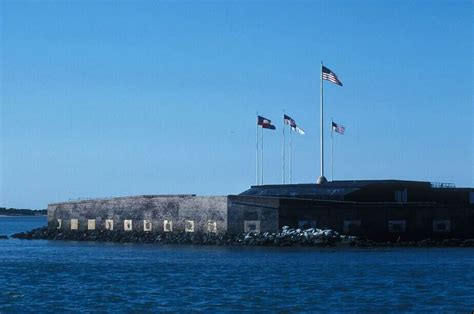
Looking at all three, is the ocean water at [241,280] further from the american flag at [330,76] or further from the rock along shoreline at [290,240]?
the american flag at [330,76]

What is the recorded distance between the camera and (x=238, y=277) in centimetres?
3862

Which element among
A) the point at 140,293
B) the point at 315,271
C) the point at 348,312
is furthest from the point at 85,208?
the point at 348,312

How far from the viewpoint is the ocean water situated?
30812 millimetres

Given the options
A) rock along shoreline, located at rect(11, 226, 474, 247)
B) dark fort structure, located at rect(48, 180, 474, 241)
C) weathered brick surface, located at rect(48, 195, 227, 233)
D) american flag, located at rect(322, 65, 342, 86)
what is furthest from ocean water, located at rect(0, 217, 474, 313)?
american flag, located at rect(322, 65, 342, 86)

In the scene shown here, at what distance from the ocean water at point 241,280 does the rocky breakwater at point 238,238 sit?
1.67 meters

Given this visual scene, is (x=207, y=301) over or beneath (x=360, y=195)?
beneath

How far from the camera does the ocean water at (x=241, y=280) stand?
3081 cm

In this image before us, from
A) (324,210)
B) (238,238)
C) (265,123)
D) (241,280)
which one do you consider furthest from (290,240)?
(241,280)

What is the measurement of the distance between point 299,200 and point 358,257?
29.7 ft

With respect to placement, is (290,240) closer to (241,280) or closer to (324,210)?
(324,210)

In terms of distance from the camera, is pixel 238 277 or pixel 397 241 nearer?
pixel 238 277

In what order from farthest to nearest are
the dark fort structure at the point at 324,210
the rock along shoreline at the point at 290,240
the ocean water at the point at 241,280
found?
the dark fort structure at the point at 324,210 < the rock along shoreline at the point at 290,240 < the ocean water at the point at 241,280

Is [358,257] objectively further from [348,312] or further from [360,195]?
[348,312]

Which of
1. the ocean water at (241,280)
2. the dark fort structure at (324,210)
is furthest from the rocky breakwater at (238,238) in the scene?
the ocean water at (241,280)
